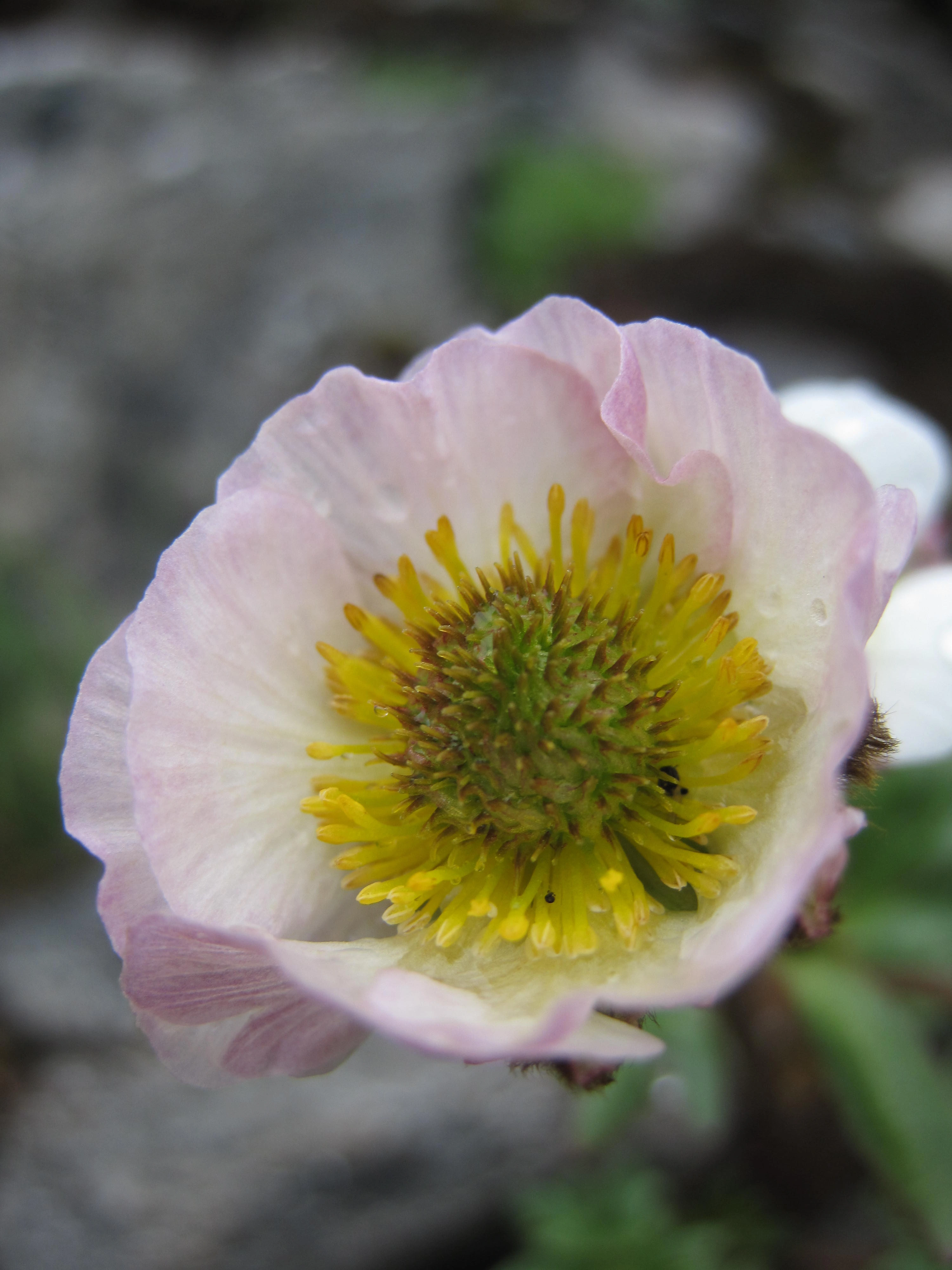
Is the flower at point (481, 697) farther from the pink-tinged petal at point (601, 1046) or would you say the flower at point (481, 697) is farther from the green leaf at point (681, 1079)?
the green leaf at point (681, 1079)

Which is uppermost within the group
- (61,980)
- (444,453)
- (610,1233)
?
(444,453)

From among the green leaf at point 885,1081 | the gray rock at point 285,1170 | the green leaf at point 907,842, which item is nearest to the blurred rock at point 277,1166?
the gray rock at point 285,1170

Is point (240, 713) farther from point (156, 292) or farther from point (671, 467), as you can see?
point (156, 292)

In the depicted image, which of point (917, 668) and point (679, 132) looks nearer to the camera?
point (917, 668)

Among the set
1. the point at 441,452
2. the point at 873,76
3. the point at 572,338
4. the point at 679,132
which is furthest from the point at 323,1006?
the point at 873,76

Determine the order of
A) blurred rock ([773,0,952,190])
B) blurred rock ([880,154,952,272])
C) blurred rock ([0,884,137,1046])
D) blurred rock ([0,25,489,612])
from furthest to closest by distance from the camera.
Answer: blurred rock ([773,0,952,190]) → blurred rock ([880,154,952,272]) → blurred rock ([0,25,489,612]) → blurred rock ([0,884,137,1046])

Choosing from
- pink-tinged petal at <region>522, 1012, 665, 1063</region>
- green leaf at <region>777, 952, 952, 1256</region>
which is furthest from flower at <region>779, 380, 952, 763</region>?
green leaf at <region>777, 952, 952, 1256</region>

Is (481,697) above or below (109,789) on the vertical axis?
above

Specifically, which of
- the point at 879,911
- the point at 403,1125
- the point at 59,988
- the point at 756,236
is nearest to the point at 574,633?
the point at 879,911

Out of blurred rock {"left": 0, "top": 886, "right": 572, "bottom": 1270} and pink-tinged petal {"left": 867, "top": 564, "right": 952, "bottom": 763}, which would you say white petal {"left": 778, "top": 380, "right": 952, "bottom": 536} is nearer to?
pink-tinged petal {"left": 867, "top": 564, "right": 952, "bottom": 763}
